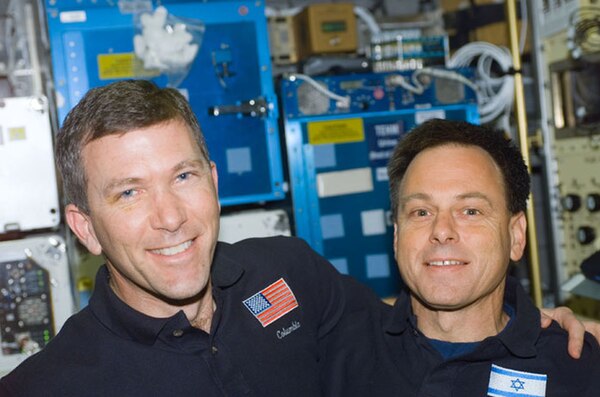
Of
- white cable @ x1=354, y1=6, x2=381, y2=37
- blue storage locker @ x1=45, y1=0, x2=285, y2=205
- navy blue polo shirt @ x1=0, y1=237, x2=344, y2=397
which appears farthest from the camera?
white cable @ x1=354, y1=6, x2=381, y2=37

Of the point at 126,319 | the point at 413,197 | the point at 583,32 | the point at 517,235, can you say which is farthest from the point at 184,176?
the point at 583,32

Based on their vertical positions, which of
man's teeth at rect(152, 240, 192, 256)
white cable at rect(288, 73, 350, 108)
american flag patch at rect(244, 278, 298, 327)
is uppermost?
white cable at rect(288, 73, 350, 108)

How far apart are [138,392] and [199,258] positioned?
0.37 metres

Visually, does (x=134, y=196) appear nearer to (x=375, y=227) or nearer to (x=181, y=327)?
(x=181, y=327)

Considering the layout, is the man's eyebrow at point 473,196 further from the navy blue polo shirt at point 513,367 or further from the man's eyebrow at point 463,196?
the navy blue polo shirt at point 513,367

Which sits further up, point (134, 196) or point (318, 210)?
point (134, 196)

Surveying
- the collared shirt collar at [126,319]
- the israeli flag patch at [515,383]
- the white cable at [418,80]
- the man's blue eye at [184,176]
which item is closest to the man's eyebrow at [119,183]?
the man's blue eye at [184,176]

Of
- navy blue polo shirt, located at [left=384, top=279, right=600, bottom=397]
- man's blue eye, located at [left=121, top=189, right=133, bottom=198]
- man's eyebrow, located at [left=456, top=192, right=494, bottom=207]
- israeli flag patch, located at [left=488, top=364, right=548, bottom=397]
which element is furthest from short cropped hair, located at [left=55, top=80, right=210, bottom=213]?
israeli flag patch, located at [left=488, top=364, right=548, bottom=397]

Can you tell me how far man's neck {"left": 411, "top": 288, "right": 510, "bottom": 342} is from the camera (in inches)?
76.5

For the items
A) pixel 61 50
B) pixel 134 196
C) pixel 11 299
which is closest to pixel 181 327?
pixel 134 196

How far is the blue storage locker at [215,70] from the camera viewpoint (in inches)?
132

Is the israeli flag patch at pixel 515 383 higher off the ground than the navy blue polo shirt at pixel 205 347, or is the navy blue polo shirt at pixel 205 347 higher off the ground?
the navy blue polo shirt at pixel 205 347

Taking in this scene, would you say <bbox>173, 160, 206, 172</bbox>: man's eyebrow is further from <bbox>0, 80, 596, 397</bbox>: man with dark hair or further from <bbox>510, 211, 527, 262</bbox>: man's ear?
<bbox>510, 211, 527, 262</bbox>: man's ear

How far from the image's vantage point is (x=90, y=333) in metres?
1.76
